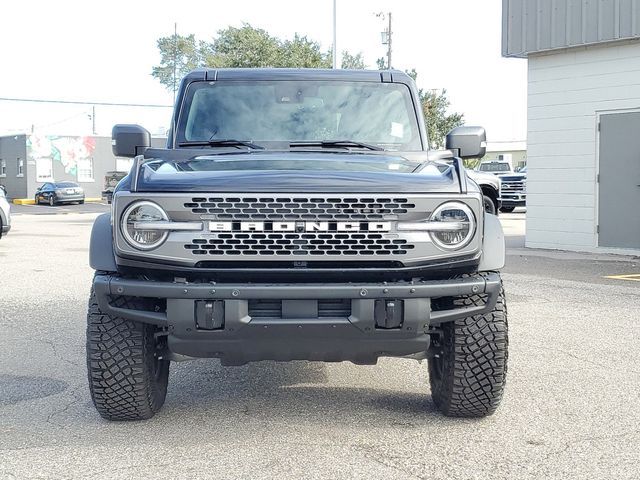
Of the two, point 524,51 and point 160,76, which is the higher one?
point 160,76

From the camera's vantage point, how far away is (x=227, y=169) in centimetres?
457

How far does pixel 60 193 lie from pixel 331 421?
45.3 meters

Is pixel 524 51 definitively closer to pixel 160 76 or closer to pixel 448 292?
pixel 448 292

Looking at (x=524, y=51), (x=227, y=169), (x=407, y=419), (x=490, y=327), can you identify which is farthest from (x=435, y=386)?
(x=524, y=51)

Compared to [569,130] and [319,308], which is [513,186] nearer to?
[569,130]

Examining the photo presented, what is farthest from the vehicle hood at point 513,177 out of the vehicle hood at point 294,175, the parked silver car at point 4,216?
the vehicle hood at point 294,175

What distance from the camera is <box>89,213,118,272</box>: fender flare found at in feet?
14.3

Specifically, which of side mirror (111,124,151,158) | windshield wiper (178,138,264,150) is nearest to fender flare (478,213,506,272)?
windshield wiper (178,138,264,150)

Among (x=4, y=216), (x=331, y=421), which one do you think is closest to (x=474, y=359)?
(x=331, y=421)

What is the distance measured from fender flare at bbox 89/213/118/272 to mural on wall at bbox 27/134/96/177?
5323cm

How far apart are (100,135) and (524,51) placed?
45553 mm

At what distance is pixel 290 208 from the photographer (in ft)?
13.7

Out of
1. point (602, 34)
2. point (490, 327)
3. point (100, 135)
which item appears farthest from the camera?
point (100, 135)

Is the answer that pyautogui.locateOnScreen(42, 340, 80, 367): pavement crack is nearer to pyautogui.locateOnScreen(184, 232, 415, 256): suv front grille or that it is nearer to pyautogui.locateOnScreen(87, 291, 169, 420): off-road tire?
pyautogui.locateOnScreen(87, 291, 169, 420): off-road tire
